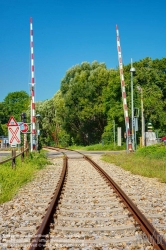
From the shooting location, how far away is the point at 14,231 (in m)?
6.18

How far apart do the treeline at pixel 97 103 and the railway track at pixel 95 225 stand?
106ft

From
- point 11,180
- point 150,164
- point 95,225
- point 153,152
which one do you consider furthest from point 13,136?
point 153,152

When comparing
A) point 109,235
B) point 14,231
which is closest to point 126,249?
point 109,235

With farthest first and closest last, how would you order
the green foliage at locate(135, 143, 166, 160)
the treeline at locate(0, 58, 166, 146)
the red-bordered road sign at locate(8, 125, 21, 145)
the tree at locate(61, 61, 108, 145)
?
the tree at locate(61, 61, 108, 145) → the treeline at locate(0, 58, 166, 146) → the green foliage at locate(135, 143, 166, 160) → the red-bordered road sign at locate(8, 125, 21, 145)

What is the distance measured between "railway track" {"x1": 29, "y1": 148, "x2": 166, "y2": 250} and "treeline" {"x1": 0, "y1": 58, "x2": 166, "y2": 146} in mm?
32460

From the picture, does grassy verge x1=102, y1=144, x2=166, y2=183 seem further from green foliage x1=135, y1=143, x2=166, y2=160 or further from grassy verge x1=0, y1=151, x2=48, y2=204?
grassy verge x1=0, y1=151, x2=48, y2=204

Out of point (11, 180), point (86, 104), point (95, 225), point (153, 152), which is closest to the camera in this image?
point (95, 225)

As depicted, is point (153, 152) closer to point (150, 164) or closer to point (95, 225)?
point (150, 164)

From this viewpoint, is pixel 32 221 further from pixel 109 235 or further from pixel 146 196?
pixel 146 196

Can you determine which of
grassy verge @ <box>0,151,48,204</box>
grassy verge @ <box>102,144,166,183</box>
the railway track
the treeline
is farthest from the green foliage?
the treeline

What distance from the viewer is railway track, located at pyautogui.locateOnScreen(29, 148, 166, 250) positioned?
5348 millimetres

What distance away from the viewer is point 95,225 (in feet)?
21.2

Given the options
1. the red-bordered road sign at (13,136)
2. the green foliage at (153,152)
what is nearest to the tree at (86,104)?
the green foliage at (153,152)

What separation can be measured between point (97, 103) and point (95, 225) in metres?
50.3
